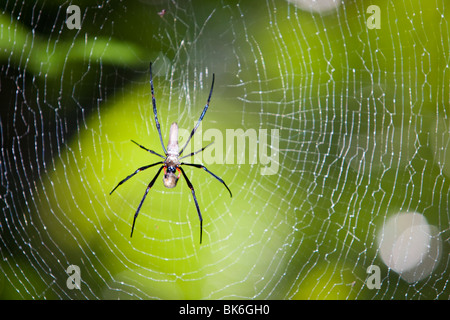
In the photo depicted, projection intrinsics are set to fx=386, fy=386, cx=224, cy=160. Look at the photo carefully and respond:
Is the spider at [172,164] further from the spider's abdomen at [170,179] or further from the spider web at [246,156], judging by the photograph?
the spider web at [246,156]

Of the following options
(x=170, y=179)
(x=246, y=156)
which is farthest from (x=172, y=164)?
(x=246, y=156)

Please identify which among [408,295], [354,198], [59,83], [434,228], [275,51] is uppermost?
[275,51]

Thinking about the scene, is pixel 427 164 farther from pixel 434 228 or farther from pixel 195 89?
pixel 195 89

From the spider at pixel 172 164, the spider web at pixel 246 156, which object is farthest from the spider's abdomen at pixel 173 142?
the spider web at pixel 246 156

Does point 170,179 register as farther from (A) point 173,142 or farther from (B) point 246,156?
(B) point 246,156

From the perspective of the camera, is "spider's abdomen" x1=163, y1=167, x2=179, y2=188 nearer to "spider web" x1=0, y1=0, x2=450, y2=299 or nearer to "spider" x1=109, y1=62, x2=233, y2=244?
"spider" x1=109, y1=62, x2=233, y2=244

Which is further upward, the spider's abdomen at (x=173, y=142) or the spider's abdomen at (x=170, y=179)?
the spider's abdomen at (x=173, y=142)

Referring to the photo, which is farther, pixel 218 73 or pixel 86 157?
pixel 218 73

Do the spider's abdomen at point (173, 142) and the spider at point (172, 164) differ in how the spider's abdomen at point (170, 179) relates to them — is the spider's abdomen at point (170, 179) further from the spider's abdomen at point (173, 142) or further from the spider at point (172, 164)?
the spider's abdomen at point (173, 142)

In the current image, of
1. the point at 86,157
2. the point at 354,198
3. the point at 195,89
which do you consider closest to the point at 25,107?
the point at 86,157
